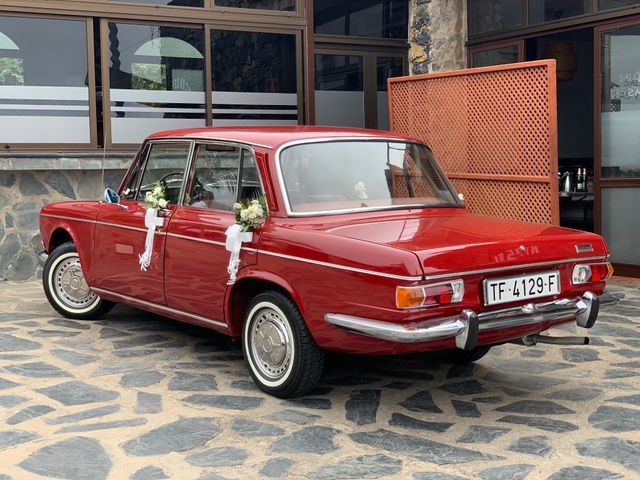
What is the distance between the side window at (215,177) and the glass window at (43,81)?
4.19 m

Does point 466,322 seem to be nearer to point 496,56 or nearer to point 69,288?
point 69,288

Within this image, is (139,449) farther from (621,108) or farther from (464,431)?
(621,108)

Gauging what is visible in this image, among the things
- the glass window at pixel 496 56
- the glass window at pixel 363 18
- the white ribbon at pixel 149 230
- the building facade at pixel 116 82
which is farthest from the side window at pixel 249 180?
→ the glass window at pixel 363 18

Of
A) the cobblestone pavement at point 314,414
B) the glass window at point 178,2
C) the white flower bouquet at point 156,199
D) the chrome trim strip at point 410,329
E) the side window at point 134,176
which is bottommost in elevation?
the cobblestone pavement at point 314,414

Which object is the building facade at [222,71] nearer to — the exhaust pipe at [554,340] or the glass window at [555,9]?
the glass window at [555,9]

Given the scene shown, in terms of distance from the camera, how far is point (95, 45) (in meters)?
9.29

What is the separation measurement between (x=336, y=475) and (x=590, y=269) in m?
1.97

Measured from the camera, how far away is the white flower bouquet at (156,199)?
5621mm

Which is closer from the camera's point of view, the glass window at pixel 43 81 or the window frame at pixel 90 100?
Result: the glass window at pixel 43 81

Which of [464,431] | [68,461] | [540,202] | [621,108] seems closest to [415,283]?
[464,431]

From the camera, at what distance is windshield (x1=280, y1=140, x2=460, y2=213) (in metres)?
4.87

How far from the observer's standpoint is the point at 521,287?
→ 436 centimetres

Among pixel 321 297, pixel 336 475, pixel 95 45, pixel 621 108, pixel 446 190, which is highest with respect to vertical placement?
pixel 95 45

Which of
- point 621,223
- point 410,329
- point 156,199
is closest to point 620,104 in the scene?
point 621,223
